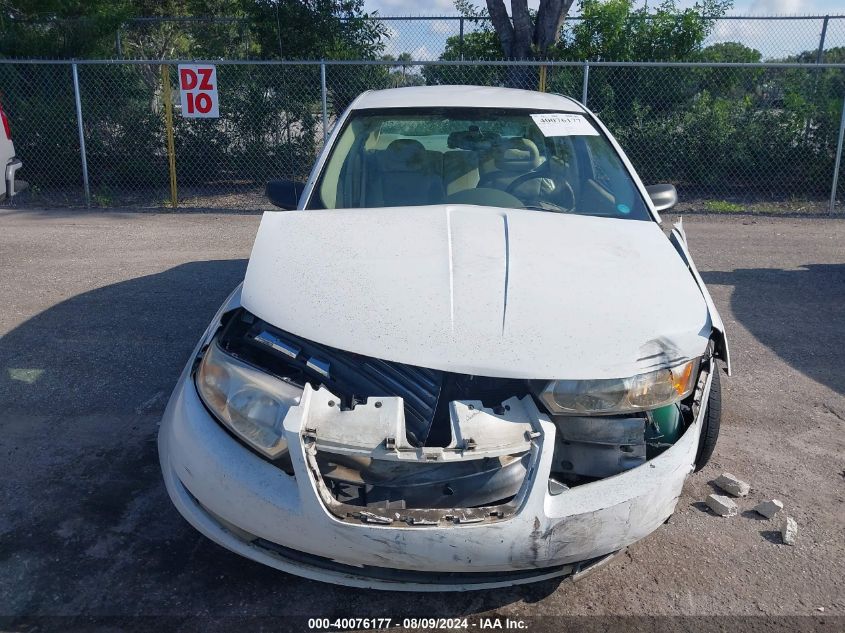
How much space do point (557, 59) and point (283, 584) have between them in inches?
423

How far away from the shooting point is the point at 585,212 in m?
3.96

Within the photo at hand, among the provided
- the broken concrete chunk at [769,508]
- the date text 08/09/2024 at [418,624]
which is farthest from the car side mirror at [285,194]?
the broken concrete chunk at [769,508]

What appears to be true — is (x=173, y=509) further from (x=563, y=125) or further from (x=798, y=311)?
(x=798, y=311)

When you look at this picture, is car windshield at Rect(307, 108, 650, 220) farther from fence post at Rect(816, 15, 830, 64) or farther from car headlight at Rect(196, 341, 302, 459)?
fence post at Rect(816, 15, 830, 64)

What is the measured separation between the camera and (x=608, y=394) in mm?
2590

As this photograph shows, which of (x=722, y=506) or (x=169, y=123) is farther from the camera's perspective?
(x=169, y=123)

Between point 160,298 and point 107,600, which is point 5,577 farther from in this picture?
point 160,298

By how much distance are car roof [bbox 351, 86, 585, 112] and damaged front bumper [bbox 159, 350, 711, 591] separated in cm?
244

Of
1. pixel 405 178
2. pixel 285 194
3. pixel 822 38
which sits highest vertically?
pixel 822 38

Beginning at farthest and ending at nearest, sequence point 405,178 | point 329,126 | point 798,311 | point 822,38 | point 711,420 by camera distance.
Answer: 1. point 822,38
2. point 329,126
3. point 798,311
4. point 405,178
5. point 711,420

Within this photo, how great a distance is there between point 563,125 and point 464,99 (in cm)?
61

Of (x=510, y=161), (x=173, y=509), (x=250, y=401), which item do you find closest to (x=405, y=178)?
(x=510, y=161)

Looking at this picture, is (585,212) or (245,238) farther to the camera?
(245,238)

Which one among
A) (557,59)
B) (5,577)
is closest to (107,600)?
(5,577)
